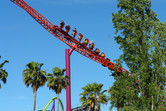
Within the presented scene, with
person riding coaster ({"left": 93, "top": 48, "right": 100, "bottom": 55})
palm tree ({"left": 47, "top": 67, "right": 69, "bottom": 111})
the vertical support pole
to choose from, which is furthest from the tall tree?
person riding coaster ({"left": 93, "top": 48, "right": 100, "bottom": 55})

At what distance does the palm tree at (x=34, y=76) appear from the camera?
39594 mm

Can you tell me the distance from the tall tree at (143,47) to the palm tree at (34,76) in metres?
11.5

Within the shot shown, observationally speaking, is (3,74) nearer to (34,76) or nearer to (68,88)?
(34,76)

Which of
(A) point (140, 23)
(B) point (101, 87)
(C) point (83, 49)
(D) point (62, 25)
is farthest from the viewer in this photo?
(C) point (83, 49)

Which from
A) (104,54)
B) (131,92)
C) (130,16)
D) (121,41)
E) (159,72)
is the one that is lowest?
(131,92)

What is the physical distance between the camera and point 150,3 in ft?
117

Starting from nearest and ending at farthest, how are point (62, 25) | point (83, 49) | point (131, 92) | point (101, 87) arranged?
point (131, 92)
point (101, 87)
point (62, 25)
point (83, 49)

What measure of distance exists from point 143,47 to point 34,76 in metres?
14.9

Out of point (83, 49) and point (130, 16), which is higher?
point (83, 49)

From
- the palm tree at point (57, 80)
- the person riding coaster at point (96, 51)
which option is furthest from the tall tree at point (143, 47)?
the person riding coaster at point (96, 51)

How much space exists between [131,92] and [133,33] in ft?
23.1

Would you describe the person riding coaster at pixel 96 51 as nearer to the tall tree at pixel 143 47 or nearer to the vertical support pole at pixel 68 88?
the vertical support pole at pixel 68 88

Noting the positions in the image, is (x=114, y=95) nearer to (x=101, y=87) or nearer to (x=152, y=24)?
(x=152, y=24)

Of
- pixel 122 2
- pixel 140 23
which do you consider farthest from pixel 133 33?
pixel 122 2
